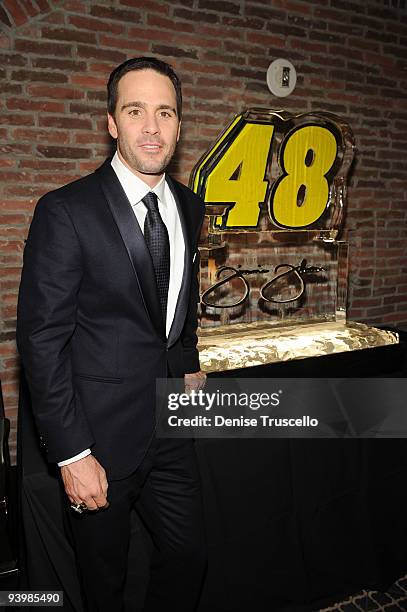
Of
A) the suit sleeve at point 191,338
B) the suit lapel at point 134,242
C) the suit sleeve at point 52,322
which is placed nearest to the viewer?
the suit sleeve at point 52,322

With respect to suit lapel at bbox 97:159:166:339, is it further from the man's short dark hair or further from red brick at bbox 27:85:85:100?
red brick at bbox 27:85:85:100

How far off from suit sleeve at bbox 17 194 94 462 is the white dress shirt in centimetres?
24

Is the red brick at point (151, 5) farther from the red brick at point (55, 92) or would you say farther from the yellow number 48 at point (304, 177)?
the yellow number 48 at point (304, 177)

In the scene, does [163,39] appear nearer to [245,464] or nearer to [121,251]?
[121,251]

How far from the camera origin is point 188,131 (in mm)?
3086

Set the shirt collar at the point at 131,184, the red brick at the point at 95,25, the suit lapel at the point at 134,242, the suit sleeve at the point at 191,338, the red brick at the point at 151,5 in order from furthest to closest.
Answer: the red brick at the point at 151,5
the red brick at the point at 95,25
the suit sleeve at the point at 191,338
the shirt collar at the point at 131,184
the suit lapel at the point at 134,242

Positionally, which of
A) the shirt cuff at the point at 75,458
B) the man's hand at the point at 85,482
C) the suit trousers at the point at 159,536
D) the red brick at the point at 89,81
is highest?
the red brick at the point at 89,81

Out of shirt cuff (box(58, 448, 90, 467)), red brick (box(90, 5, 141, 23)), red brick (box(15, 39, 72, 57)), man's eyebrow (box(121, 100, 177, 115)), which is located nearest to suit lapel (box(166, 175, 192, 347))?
man's eyebrow (box(121, 100, 177, 115))

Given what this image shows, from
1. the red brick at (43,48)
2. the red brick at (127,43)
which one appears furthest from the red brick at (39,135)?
the red brick at (127,43)

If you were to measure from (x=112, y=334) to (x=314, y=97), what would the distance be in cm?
266

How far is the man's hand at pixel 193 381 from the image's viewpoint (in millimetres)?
1787

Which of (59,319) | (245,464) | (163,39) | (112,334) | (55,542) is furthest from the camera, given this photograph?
(163,39)

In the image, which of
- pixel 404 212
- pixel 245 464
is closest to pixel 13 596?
pixel 245 464

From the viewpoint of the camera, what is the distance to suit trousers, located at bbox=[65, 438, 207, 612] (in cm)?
143
